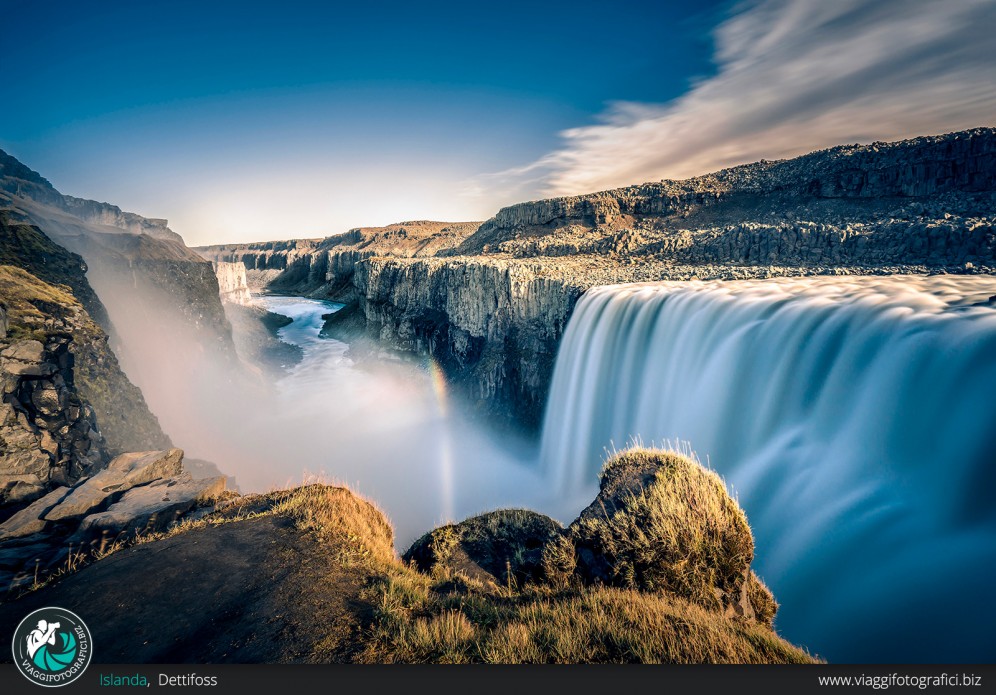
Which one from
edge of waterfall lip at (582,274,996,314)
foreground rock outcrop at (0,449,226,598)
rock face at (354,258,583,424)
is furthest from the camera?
rock face at (354,258,583,424)

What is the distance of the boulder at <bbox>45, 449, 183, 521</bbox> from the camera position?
311 inches

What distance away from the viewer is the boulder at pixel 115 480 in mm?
7898

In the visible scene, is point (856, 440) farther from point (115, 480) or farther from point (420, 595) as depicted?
point (115, 480)

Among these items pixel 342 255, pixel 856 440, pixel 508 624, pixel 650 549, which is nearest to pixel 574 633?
pixel 508 624

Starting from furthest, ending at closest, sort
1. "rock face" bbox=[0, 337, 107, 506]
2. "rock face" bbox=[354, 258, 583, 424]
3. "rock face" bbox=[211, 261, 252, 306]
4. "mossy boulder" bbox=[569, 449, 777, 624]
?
"rock face" bbox=[211, 261, 252, 306]
"rock face" bbox=[354, 258, 583, 424]
"rock face" bbox=[0, 337, 107, 506]
"mossy boulder" bbox=[569, 449, 777, 624]

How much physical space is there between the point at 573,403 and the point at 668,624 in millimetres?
14885

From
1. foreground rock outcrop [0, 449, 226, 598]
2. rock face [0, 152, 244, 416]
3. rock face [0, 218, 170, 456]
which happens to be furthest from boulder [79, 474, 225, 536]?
rock face [0, 152, 244, 416]

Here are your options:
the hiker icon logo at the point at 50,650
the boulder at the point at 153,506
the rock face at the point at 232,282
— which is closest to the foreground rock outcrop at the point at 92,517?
the boulder at the point at 153,506

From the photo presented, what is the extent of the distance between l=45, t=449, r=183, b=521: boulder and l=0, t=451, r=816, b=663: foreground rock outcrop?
370 centimetres

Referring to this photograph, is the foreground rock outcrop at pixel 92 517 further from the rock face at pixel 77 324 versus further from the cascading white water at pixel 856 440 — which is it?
the cascading white water at pixel 856 440

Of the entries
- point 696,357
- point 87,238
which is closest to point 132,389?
point 87,238

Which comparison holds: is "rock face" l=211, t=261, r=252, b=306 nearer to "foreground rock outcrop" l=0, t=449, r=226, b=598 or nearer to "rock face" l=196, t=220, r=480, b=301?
"rock face" l=196, t=220, r=480, b=301

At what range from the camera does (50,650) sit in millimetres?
3402

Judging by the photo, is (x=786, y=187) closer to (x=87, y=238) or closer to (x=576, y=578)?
(x=576, y=578)
